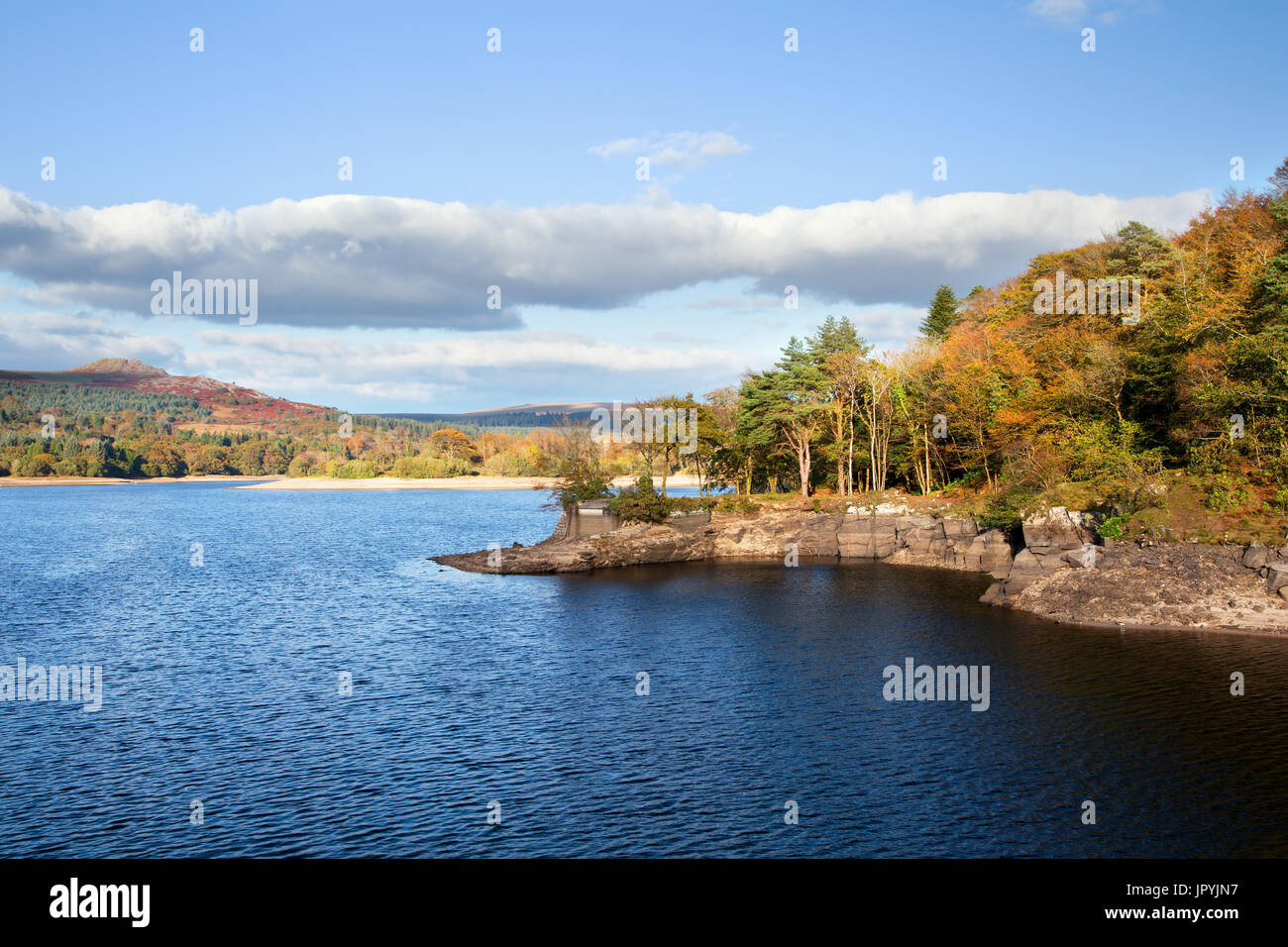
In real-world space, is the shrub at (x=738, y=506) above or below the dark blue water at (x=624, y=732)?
above

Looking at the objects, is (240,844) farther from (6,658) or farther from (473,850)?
(6,658)

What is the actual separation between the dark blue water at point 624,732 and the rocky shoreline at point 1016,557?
2500 millimetres

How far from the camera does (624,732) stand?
27.3 m

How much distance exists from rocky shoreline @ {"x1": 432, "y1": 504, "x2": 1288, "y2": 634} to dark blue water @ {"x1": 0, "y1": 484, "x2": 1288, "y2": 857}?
2.50 metres

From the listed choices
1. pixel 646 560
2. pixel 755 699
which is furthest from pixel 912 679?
pixel 646 560

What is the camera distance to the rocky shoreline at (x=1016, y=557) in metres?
39.8

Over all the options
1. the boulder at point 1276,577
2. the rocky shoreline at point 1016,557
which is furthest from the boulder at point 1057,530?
the boulder at point 1276,577

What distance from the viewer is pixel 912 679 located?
32.7m

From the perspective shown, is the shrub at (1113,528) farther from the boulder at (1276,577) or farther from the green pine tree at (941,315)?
the green pine tree at (941,315)

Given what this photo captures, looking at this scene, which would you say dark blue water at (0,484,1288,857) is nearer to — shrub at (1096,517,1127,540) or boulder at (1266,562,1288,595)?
boulder at (1266,562,1288,595)

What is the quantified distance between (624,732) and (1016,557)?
3374cm

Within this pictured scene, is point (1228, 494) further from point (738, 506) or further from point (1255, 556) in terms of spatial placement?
point (738, 506)

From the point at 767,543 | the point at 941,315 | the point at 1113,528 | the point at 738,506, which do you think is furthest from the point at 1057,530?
the point at 941,315

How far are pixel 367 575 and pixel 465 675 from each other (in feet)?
104
